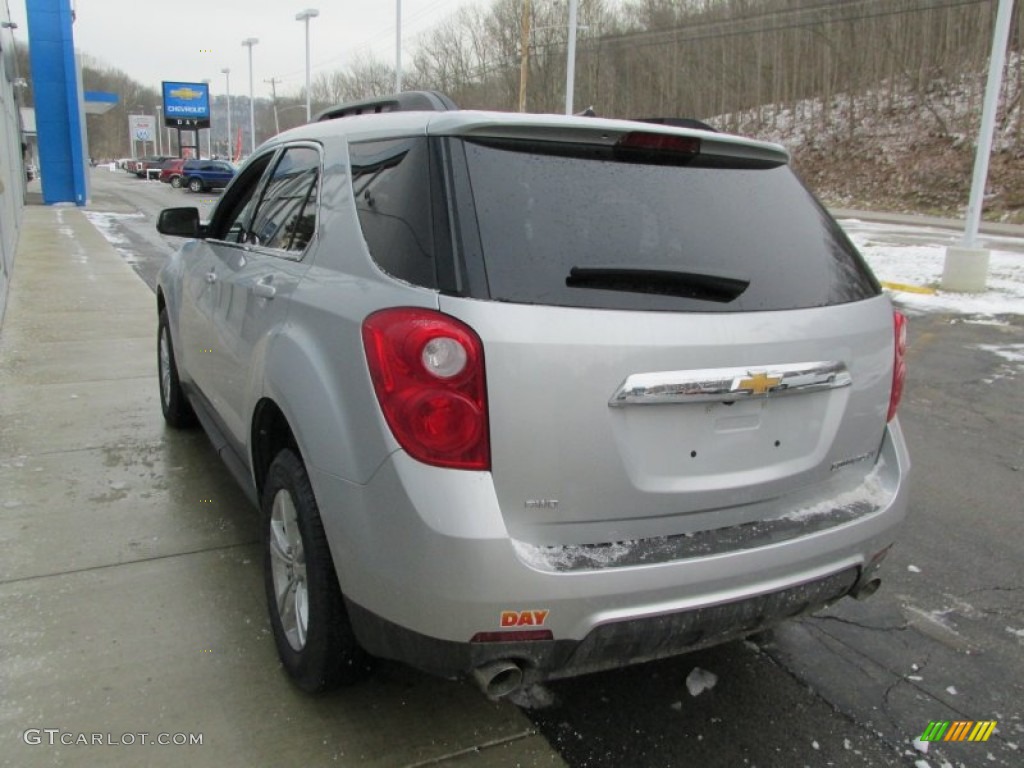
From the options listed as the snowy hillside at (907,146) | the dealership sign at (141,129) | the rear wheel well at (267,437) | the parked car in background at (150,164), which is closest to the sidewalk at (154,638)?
the rear wheel well at (267,437)

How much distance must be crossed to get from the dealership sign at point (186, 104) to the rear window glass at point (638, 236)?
68.3m

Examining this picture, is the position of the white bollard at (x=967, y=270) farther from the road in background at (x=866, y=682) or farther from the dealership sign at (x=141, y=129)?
the dealership sign at (x=141, y=129)

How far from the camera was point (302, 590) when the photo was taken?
8.49 ft

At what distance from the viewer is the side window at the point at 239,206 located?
12.5ft

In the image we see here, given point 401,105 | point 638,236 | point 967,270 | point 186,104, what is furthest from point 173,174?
point 638,236

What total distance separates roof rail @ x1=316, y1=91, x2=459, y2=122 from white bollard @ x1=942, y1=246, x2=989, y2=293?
1031 cm

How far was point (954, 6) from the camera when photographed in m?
32.6

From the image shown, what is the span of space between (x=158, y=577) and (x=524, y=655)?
196cm

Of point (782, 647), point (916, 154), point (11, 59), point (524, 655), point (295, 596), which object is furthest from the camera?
point (916, 154)

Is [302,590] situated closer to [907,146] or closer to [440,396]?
[440,396]

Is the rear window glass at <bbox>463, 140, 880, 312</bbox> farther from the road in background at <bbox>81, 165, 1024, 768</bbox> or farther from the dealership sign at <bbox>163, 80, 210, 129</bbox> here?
the dealership sign at <bbox>163, 80, 210, 129</bbox>

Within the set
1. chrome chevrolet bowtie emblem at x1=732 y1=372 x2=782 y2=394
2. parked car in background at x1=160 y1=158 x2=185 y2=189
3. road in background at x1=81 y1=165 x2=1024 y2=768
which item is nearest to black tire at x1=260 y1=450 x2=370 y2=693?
road in background at x1=81 y1=165 x2=1024 y2=768

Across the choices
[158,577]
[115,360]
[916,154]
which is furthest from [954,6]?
[158,577]

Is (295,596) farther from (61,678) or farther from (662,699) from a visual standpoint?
(662,699)
